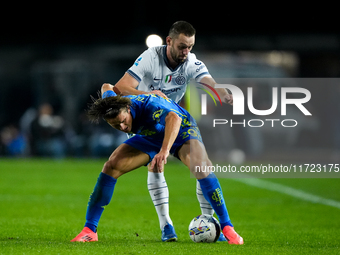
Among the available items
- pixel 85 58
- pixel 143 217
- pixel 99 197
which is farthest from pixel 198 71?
pixel 85 58

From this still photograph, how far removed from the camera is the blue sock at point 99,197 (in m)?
5.53

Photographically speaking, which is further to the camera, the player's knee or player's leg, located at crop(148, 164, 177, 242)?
player's leg, located at crop(148, 164, 177, 242)

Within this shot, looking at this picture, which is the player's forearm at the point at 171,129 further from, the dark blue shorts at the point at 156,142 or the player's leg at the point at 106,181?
the player's leg at the point at 106,181

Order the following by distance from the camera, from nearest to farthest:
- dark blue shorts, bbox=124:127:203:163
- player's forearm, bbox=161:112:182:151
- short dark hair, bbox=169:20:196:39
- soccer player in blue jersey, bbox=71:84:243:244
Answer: player's forearm, bbox=161:112:182:151
soccer player in blue jersey, bbox=71:84:243:244
dark blue shorts, bbox=124:127:203:163
short dark hair, bbox=169:20:196:39

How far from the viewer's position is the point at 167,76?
6145 millimetres

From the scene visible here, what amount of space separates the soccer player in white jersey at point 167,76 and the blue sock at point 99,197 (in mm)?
647

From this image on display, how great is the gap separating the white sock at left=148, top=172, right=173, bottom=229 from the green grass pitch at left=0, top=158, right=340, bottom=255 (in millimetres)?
261

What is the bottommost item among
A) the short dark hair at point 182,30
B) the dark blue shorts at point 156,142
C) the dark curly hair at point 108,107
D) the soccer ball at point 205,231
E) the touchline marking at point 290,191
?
the touchline marking at point 290,191

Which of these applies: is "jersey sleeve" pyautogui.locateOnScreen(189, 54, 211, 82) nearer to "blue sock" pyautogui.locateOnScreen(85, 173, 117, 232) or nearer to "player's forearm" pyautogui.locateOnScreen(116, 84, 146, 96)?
"player's forearm" pyautogui.locateOnScreen(116, 84, 146, 96)

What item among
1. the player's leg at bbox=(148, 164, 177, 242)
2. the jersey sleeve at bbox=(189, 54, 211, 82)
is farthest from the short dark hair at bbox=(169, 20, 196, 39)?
the player's leg at bbox=(148, 164, 177, 242)

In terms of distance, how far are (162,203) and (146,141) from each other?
2.41 ft

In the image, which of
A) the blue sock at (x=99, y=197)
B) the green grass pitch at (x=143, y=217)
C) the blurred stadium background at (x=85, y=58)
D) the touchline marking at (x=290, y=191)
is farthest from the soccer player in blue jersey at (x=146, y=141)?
the blurred stadium background at (x=85, y=58)

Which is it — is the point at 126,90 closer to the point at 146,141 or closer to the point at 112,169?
the point at 146,141

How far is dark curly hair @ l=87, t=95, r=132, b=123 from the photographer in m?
5.04
